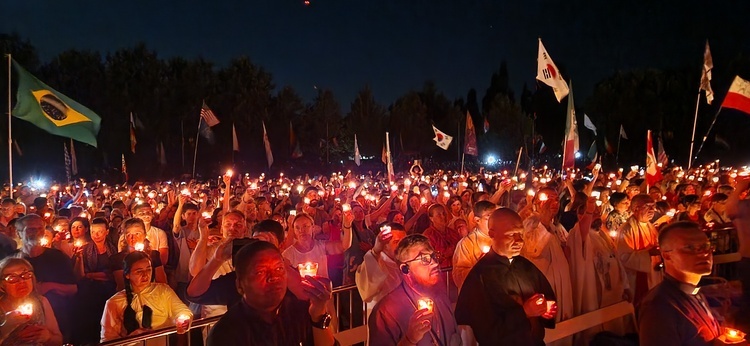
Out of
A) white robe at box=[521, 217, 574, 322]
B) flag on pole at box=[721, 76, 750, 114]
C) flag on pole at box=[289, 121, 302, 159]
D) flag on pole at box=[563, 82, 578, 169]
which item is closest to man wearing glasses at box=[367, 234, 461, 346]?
white robe at box=[521, 217, 574, 322]

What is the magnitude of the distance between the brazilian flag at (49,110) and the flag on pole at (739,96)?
43.9 feet

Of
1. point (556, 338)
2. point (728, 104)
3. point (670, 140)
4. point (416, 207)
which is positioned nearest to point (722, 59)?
point (670, 140)

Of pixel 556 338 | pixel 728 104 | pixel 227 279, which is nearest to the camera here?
pixel 227 279

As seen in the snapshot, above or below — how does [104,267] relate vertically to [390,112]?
below

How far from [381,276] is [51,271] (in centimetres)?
326

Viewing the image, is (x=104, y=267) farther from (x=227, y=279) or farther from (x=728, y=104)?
(x=728, y=104)

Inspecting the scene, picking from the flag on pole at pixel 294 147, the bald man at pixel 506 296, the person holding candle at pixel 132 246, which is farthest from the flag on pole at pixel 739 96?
the flag on pole at pixel 294 147

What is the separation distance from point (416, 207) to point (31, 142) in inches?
1214

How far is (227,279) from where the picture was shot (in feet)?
14.0

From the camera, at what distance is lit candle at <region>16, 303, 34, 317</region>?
12.4 ft

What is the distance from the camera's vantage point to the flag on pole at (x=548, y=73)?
1312 cm

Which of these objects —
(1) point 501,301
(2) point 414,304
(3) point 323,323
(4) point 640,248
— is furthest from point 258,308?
(4) point 640,248

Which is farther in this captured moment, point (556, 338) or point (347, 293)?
point (347, 293)

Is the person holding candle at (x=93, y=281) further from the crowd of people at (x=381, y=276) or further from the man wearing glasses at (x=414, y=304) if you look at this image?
the man wearing glasses at (x=414, y=304)
